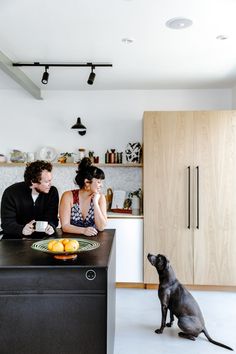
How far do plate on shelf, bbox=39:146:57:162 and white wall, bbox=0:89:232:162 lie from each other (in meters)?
0.09

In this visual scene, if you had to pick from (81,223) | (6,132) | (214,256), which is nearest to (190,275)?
(214,256)

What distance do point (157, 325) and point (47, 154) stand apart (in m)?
2.58

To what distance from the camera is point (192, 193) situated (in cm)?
404

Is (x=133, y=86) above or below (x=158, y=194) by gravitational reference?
above

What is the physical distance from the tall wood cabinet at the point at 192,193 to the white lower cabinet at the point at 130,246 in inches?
3.2

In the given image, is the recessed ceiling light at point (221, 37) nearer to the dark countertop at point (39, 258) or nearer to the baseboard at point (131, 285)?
the dark countertop at point (39, 258)

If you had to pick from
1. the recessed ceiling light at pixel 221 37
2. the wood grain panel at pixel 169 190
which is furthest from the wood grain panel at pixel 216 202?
the recessed ceiling light at pixel 221 37

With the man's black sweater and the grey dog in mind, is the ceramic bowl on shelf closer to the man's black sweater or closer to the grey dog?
the man's black sweater

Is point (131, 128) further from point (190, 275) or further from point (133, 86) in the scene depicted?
point (190, 275)

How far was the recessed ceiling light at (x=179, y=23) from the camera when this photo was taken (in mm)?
2594

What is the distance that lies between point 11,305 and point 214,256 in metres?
2.84

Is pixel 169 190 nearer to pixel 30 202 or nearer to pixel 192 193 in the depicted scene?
pixel 192 193

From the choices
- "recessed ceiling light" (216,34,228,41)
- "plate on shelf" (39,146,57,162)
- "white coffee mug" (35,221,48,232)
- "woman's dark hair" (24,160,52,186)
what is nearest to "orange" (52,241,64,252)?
"white coffee mug" (35,221,48,232)

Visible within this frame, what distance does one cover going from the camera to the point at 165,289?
2789 mm
